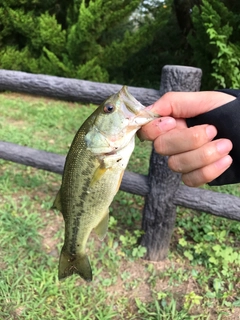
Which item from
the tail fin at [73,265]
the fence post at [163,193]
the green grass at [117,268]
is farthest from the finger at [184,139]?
the green grass at [117,268]

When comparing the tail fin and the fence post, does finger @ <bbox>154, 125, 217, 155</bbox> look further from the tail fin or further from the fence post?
the fence post

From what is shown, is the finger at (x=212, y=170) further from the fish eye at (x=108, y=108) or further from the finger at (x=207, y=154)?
the fish eye at (x=108, y=108)

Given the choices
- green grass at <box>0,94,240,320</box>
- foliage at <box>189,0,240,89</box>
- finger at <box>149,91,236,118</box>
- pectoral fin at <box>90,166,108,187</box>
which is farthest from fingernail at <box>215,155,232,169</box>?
foliage at <box>189,0,240,89</box>

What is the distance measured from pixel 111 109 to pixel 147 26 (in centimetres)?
581

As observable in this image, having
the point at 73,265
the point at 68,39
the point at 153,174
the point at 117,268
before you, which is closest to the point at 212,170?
the point at 73,265

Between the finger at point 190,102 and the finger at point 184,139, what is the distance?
0.30 feet

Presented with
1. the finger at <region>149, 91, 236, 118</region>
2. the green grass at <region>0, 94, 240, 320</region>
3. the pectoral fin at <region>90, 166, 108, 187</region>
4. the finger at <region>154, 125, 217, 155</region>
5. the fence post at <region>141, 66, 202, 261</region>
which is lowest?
the green grass at <region>0, 94, 240, 320</region>

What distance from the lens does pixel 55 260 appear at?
8.34 ft

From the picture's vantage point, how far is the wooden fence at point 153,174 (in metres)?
2.38

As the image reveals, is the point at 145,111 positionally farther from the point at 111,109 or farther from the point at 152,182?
the point at 152,182

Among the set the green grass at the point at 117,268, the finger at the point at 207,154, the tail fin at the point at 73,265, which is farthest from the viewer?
the green grass at the point at 117,268

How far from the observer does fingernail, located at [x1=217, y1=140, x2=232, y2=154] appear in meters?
1.16

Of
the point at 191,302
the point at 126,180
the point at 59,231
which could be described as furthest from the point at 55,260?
the point at 191,302

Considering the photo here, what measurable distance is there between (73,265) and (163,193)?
1100mm
